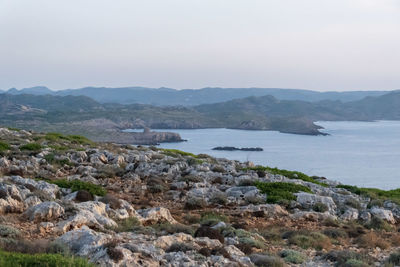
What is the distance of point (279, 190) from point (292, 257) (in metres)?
9.26

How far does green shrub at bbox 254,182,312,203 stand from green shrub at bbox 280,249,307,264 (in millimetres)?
7432

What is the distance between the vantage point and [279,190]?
18891 mm

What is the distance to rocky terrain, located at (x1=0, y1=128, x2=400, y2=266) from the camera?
28.2ft

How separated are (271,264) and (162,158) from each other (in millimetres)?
16631

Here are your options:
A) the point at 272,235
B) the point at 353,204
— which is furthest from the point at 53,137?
the point at 272,235

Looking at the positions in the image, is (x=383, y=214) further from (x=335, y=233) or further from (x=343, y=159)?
(x=343, y=159)

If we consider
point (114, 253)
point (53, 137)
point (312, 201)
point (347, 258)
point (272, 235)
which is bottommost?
point (272, 235)

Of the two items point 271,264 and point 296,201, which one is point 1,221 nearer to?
point 271,264

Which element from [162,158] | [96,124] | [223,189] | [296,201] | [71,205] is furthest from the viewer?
[96,124]

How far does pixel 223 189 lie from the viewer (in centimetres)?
1939

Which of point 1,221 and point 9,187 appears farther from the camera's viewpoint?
point 9,187

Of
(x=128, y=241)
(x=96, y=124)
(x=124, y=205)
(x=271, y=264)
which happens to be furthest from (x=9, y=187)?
(x=96, y=124)

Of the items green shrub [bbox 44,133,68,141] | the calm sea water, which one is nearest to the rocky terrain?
green shrub [bbox 44,133,68,141]

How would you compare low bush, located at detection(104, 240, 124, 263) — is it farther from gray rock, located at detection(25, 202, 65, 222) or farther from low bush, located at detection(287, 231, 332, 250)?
low bush, located at detection(287, 231, 332, 250)
